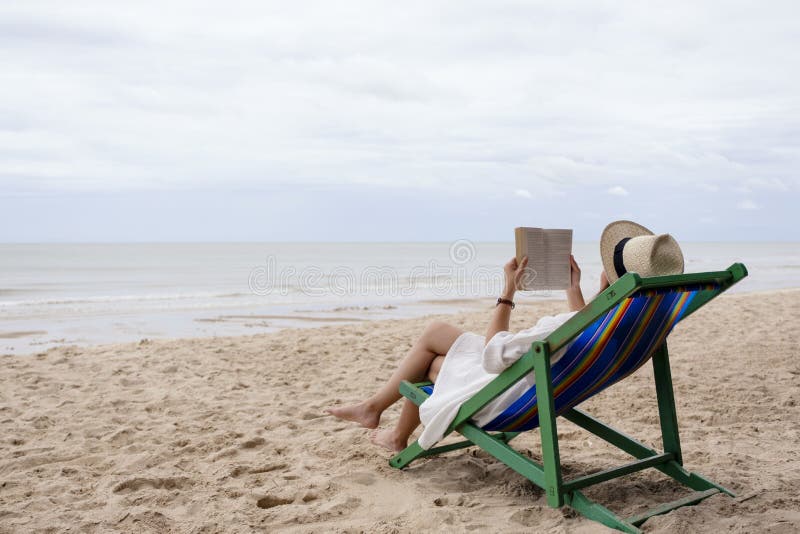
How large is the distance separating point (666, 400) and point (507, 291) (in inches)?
34.4

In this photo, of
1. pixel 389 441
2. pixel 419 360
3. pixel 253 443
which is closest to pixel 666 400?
pixel 419 360

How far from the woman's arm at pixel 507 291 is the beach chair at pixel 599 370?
27cm

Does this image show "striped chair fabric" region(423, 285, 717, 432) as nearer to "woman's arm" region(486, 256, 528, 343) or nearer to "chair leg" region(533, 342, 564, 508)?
"chair leg" region(533, 342, 564, 508)

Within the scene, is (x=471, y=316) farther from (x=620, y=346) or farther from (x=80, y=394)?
(x=620, y=346)

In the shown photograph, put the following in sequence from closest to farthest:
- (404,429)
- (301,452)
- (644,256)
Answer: (644,256) < (404,429) < (301,452)

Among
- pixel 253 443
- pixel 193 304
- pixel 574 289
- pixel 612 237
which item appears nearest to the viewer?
pixel 612 237

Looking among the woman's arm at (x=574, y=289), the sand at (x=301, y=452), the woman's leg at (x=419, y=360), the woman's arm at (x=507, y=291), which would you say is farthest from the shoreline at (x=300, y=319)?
the woman's arm at (x=574, y=289)

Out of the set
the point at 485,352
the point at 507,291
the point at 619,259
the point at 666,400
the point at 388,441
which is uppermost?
the point at 619,259

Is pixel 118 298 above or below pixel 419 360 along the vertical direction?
below

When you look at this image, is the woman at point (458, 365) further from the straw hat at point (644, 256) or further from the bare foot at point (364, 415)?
the straw hat at point (644, 256)

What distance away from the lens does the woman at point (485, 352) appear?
2580mm

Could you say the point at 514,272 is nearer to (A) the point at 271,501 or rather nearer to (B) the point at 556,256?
(B) the point at 556,256

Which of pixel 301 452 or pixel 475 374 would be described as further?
pixel 301 452

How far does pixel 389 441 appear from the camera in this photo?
3.62m
